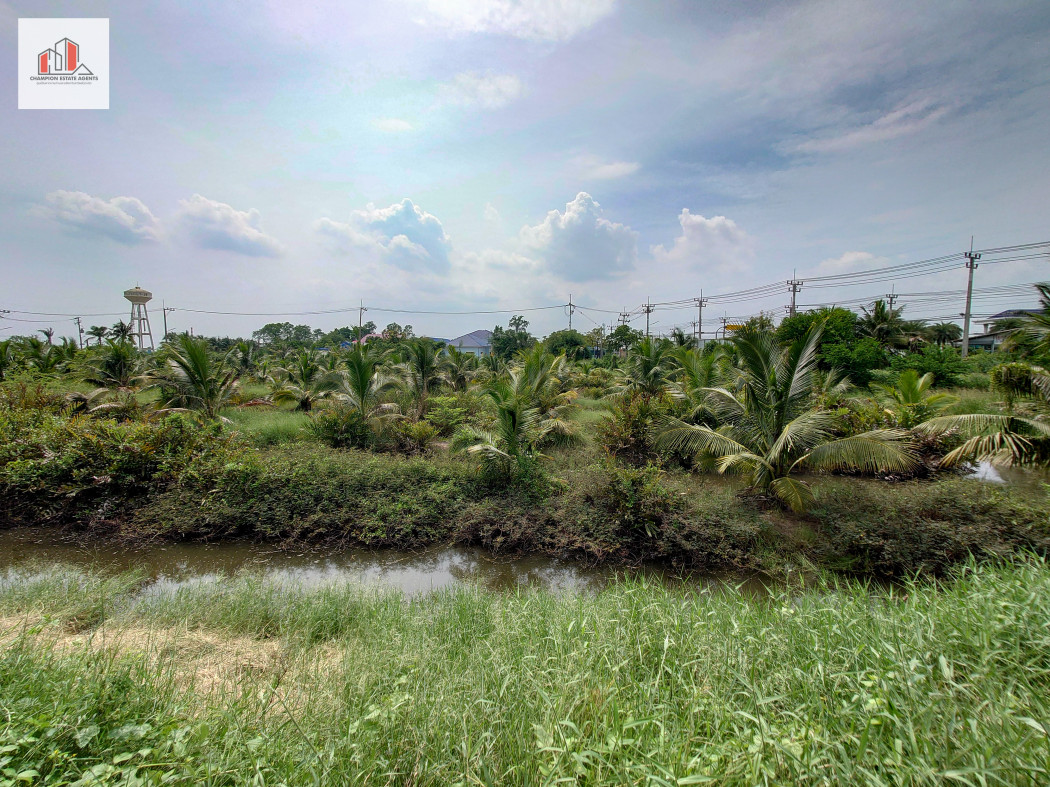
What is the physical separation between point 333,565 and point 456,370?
37.9 feet

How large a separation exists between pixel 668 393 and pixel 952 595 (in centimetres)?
847

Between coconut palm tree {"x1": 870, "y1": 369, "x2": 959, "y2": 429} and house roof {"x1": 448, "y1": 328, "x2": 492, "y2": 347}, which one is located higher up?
house roof {"x1": 448, "y1": 328, "x2": 492, "y2": 347}

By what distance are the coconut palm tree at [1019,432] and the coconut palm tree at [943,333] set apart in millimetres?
29527

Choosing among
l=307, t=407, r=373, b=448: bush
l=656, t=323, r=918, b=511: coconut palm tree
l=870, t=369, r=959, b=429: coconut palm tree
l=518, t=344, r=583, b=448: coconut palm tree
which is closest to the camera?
l=656, t=323, r=918, b=511: coconut palm tree

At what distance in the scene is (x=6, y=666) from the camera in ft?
8.64

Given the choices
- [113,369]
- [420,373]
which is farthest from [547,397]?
[113,369]

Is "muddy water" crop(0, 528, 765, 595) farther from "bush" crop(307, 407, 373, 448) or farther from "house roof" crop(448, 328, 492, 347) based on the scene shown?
"house roof" crop(448, 328, 492, 347)

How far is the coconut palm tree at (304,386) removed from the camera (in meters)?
13.1

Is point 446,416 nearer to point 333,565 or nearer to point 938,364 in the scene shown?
point 333,565

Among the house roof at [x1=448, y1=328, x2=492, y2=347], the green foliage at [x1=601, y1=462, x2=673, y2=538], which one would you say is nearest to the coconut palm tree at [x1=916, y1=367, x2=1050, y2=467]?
the green foliage at [x1=601, y1=462, x2=673, y2=538]

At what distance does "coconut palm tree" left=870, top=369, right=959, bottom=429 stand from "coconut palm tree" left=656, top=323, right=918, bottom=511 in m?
4.39

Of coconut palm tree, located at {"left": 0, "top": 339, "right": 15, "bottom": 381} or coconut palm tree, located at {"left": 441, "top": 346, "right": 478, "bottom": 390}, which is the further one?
coconut palm tree, located at {"left": 441, "top": 346, "right": 478, "bottom": 390}

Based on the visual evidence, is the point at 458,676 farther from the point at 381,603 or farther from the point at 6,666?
the point at 6,666

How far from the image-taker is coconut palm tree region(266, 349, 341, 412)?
1314 centimetres
